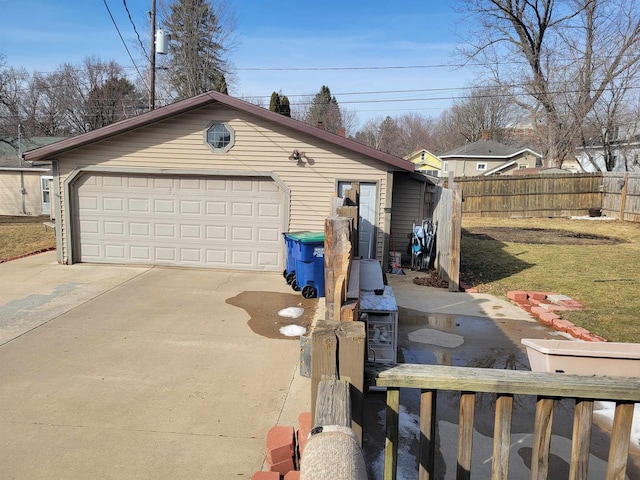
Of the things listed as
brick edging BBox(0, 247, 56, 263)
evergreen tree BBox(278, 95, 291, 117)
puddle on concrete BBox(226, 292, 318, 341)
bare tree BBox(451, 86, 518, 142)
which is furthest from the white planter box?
bare tree BBox(451, 86, 518, 142)

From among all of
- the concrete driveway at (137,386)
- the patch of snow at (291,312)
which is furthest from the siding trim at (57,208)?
the patch of snow at (291,312)

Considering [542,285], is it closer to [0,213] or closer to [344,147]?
[344,147]

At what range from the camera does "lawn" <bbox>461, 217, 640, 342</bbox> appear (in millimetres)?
7375

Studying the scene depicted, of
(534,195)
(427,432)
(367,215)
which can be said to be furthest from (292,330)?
(534,195)

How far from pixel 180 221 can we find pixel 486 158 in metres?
37.6

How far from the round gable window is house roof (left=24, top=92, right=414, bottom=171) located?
1.66 ft

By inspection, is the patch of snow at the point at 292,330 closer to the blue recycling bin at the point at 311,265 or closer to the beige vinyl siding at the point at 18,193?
the blue recycling bin at the point at 311,265

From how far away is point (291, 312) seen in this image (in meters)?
7.56

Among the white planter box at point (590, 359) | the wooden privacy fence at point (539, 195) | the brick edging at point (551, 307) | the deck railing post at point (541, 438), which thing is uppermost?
the wooden privacy fence at point (539, 195)

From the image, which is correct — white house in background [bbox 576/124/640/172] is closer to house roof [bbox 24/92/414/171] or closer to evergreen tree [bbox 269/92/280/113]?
evergreen tree [bbox 269/92/280/113]

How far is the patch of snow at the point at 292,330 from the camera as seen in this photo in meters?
6.52

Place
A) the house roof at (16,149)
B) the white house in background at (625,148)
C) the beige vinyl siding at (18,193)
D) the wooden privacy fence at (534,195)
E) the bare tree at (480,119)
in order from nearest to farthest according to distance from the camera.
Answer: the wooden privacy fence at (534,195)
the beige vinyl siding at (18,193)
the house roof at (16,149)
the white house in background at (625,148)
the bare tree at (480,119)

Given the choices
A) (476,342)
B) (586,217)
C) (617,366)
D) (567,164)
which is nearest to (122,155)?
(476,342)

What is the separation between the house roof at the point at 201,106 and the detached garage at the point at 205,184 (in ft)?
0.08
